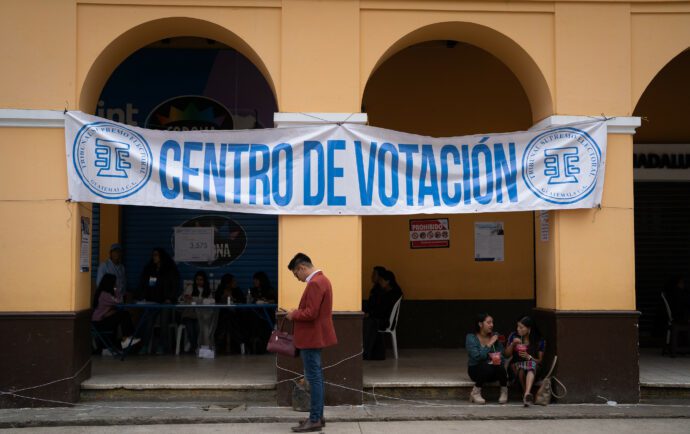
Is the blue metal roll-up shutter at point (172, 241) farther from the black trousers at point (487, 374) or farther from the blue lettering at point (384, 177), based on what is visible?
the black trousers at point (487, 374)

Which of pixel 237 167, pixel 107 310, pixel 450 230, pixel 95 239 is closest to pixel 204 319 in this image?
pixel 107 310

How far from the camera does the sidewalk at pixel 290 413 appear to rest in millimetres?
8727

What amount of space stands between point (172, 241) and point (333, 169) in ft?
14.4

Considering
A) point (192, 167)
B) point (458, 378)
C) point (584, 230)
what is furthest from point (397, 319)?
point (192, 167)

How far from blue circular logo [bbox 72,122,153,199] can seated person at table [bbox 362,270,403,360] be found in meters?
4.21

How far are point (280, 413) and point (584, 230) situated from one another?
4.25 metres

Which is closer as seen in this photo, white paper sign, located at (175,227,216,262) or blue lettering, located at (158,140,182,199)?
blue lettering, located at (158,140,182,199)

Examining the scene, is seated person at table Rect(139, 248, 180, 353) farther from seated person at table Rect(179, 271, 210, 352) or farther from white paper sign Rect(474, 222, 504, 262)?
white paper sign Rect(474, 222, 504, 262)

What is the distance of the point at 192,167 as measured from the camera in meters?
9.55

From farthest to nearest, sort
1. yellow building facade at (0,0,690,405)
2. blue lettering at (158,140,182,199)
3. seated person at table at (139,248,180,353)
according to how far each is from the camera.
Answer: seated person at table at (139,248,180,353) → blue lettering at (158,140,182,199) → yellow building facade at (0,0,690,405)

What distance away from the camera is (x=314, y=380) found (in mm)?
8273

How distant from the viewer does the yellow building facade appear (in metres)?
9.30

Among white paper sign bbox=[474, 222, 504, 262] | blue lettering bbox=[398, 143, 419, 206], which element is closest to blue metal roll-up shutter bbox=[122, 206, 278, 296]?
white paper sign bbox=[474, 222, 504, 262]

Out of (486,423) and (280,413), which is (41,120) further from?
(486,423)
